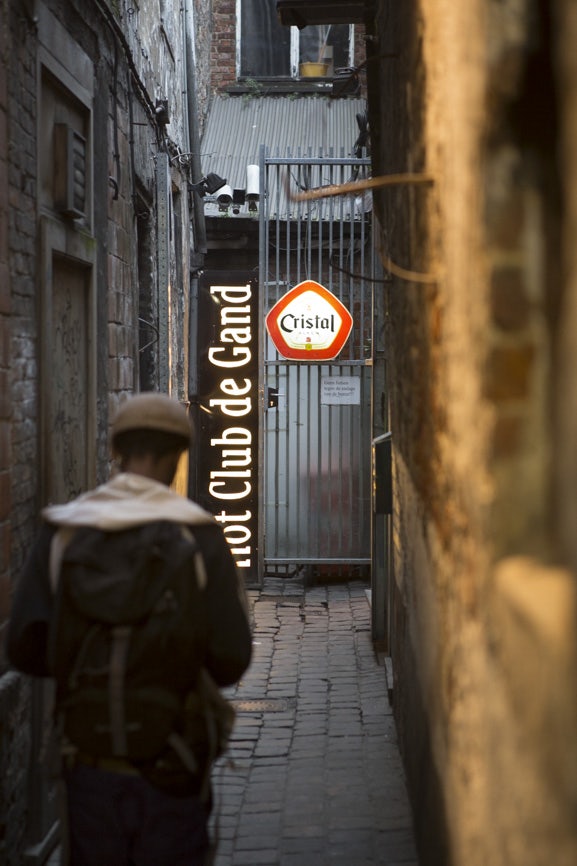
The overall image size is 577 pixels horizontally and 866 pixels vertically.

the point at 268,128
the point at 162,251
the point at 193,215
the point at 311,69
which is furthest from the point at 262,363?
the point at 311,69

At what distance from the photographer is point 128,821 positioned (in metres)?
3.21

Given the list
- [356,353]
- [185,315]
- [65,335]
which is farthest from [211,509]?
[65,335]

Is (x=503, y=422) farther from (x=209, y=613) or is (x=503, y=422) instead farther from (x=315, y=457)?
(x=315, y=457)

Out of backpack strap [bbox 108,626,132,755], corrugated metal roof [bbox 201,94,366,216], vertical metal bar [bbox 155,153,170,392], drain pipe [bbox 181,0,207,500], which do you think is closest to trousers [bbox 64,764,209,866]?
backpack strap [bbox 108,626,132,755]

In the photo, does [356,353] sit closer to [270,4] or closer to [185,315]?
[185,315]

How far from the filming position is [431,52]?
3.80 m

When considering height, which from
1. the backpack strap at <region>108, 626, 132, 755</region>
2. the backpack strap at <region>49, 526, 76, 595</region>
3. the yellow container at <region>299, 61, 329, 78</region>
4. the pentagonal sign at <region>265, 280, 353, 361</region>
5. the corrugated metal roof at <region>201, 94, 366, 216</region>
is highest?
the yellow container at <region>299, 61, 329, 78</region>

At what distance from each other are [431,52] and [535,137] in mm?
1540

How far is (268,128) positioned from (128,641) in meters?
15.8

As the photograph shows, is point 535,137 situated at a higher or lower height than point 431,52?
lower

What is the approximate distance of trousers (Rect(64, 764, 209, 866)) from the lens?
10.5 feet

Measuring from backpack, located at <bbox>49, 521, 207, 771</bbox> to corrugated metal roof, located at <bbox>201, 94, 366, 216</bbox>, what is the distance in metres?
14.1

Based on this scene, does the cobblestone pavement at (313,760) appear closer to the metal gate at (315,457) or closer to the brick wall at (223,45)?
the metal gate at (315,457)

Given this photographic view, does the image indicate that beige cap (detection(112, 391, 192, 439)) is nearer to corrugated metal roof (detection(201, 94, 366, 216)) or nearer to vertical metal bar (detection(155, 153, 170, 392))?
vertical metal bar (detection(155, 153, 170, 392))
